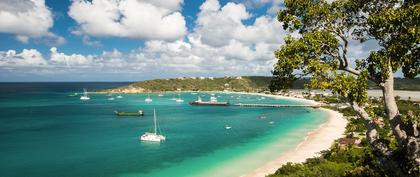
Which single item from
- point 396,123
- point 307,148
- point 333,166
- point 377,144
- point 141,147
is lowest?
point 141,147

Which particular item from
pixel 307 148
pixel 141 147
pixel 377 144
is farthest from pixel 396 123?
pixel 141 147

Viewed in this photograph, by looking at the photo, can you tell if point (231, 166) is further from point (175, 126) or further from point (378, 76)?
point (175, 126)

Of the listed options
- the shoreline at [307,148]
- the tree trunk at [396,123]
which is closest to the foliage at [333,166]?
the shoreline at [307,148]

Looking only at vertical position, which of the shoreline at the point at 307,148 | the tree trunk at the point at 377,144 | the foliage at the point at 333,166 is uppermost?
the tree trunk at the point at 377,144

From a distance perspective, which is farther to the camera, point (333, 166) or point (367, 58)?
point (333, 166)

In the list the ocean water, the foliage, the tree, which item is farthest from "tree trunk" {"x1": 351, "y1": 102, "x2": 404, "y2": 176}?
the ocean water

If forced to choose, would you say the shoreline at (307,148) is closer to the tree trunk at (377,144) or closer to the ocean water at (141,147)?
the ocean water at (141,147)

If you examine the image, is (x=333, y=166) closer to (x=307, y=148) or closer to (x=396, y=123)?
(x=307, y=148)

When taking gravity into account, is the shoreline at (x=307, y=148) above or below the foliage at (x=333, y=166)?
below

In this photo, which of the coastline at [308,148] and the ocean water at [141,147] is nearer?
the coastline at [308,148]
